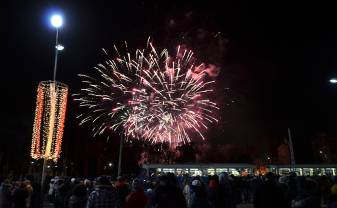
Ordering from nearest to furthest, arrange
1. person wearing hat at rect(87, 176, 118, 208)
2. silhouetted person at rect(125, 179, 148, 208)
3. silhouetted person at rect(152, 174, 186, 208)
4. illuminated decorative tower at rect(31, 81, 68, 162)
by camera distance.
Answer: silhouetted person at rect(152, 174, 186, 208) → person wearing hat at rect(87, 176, 118, 208) → silhouetted person at rect(125, 179, 148, 208) → illuminated decorative tower at rect(31, 81, 68, 162)

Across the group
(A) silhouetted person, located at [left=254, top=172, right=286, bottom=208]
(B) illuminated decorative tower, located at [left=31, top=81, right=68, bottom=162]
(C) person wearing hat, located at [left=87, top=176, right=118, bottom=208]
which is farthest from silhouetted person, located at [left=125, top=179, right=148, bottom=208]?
(B) illuminated decorative tower, located at [left=31, top=81, right=68, bottom=162]

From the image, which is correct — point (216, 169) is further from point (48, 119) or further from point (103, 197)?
point (103, 197)

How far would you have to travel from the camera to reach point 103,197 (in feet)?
24.4

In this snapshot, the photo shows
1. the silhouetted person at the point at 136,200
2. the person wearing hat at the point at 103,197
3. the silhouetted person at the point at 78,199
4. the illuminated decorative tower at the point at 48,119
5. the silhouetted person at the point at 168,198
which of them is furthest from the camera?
the illuminated decorative tower at the point at 48,119

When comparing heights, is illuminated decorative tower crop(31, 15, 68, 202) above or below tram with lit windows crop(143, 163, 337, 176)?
above

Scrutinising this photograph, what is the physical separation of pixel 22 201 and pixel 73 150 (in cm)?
4058

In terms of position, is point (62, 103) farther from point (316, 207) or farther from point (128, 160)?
point (128, 160)

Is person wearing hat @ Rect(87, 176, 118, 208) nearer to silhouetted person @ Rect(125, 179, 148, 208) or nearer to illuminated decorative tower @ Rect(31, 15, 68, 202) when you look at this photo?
silhouetted person @ Rect(125, 179, 148, 208)

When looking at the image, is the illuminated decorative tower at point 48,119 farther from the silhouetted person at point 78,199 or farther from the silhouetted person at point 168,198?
the silhouetted person at point 168,198

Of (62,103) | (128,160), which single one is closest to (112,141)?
(128,160)

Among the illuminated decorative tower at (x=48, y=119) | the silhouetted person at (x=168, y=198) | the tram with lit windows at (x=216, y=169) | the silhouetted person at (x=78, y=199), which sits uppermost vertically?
the illuminated decorative tower at (x=48, y=119)

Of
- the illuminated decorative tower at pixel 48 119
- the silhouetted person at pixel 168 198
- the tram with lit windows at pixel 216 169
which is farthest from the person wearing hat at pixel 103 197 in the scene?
the tram with lit windows at pixel 216 169

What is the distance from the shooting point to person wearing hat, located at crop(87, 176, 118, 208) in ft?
24.2

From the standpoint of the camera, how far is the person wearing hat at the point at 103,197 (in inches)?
291
